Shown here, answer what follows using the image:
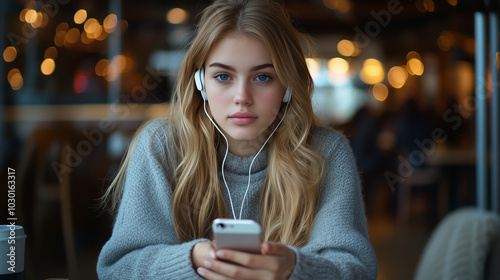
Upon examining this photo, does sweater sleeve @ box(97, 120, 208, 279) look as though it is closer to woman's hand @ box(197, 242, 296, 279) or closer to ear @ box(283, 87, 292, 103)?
woman's hand @ box(197, 242, 296, 279)

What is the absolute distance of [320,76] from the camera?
8.40m

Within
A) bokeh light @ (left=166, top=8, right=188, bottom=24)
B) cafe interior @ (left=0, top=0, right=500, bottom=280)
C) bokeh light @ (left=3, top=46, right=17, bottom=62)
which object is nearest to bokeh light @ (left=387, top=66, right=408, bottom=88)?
cafe interior @ (left=0, top=0, right=500, bottom=280)

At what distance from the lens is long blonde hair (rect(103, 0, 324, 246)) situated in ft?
4.12

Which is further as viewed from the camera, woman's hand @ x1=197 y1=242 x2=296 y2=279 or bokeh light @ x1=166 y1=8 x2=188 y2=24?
bokeh light @ x1=166 y1=8 x2=188 y2=24

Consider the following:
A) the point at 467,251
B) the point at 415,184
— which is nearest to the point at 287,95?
the point at 467,251

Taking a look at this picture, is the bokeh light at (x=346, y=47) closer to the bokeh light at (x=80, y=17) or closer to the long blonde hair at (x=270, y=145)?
the bokeh light at (x=80, y=17)

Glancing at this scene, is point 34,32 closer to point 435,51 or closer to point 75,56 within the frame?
point 75,56

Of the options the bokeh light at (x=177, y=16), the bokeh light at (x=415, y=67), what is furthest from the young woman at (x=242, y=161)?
the bokeh light at (x=415, y=67)

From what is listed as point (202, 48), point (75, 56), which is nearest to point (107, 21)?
point (75, 56)

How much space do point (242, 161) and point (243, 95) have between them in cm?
20

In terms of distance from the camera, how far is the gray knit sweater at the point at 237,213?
1.05m

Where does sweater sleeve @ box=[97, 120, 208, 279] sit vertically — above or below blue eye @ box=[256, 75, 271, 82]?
below

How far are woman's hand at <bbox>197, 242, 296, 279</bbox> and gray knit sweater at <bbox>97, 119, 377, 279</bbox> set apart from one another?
0.19ft

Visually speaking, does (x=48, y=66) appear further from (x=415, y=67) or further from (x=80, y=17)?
(x=415, y=67)
